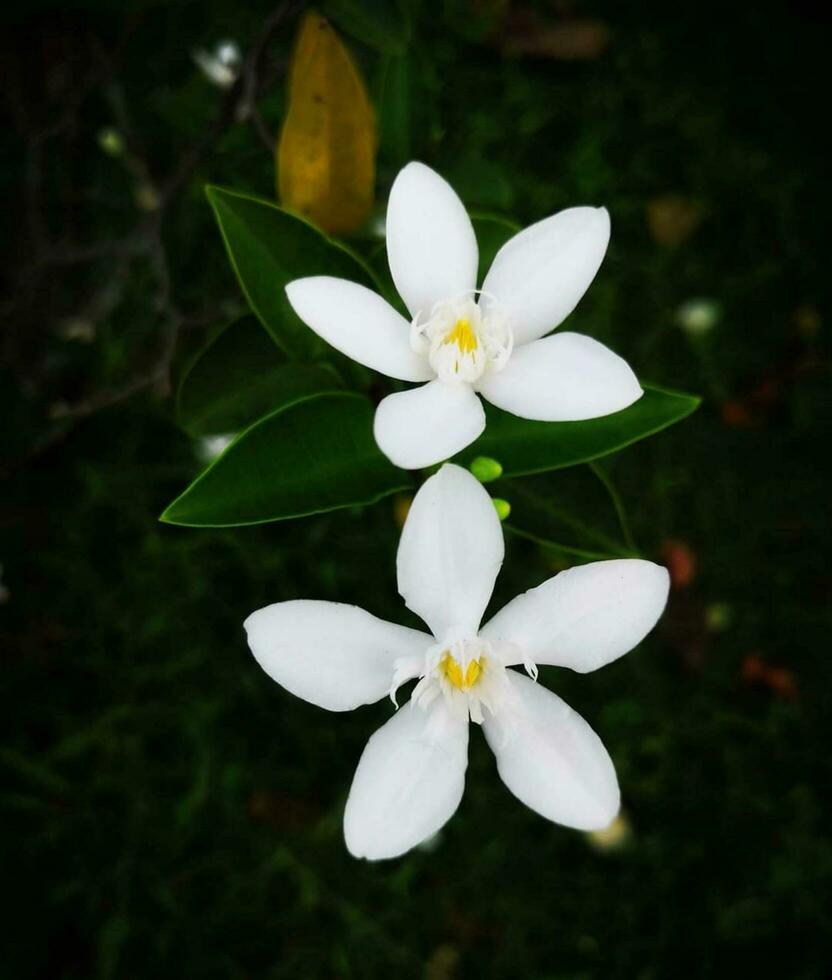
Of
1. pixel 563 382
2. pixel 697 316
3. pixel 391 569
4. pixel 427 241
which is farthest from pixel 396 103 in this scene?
pixel 697 316

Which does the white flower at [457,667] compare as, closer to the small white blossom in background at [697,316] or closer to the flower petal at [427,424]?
the flower petal at [427,424]

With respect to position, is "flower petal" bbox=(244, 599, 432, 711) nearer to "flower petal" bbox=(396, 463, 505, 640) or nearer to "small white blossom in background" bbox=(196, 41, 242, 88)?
"flower petal" bbox=(396, 463, 505, 640)

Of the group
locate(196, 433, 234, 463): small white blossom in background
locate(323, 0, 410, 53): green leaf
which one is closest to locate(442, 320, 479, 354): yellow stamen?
locate(323, 0, 410, 53): green leaf

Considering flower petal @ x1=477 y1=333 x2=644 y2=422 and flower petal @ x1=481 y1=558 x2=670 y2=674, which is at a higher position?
flower petal @ x1=477 y1=333 x2=644 y2=422

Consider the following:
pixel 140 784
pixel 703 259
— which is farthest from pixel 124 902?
pixel 703 259

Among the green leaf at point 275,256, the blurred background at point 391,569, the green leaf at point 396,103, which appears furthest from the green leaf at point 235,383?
the blurred background at point 391,569

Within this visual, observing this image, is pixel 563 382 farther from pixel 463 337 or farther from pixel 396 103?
pixel 396 103
